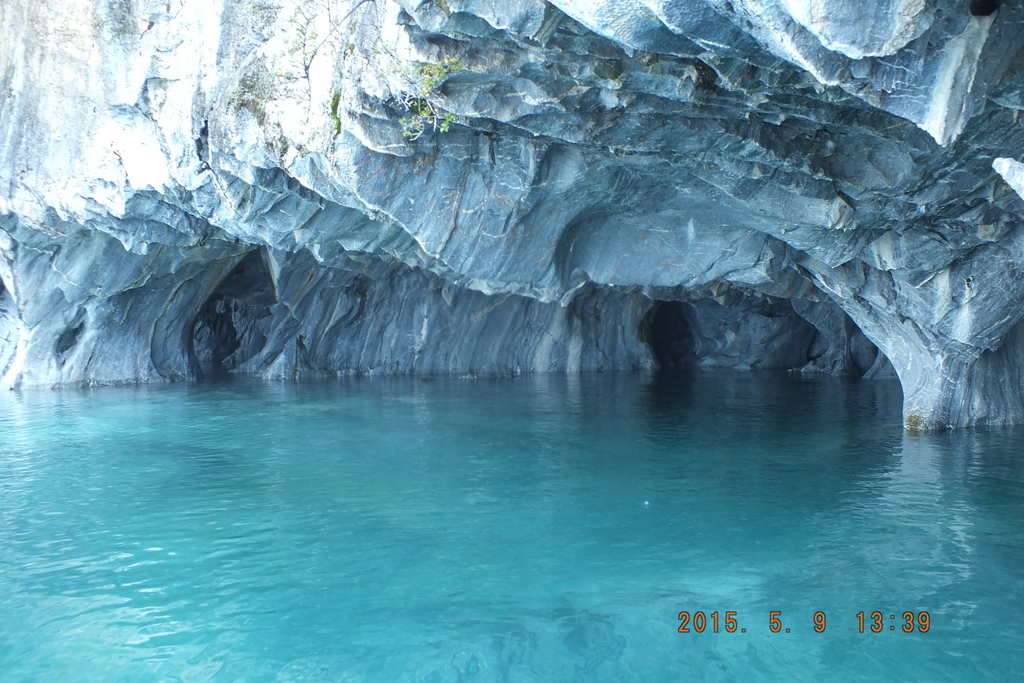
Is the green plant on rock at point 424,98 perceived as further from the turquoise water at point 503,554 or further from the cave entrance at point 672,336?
the cave entrance at point 672,336

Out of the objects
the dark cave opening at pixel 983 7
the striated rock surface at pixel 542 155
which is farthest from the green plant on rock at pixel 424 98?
the dark cave opening at pixel 983 7

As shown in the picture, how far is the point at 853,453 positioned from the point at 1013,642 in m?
7.42

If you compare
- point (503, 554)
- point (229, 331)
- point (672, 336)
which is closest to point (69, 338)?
point (229, 331)

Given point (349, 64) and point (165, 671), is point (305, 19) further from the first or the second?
point (165, 671)

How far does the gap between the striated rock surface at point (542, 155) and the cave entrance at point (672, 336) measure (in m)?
23.3

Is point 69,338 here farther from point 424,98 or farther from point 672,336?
point 672,336

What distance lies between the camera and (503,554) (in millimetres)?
7684

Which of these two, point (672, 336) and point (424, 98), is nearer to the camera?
point (424, 98)

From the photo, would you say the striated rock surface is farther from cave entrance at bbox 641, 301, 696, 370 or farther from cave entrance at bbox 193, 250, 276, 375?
cave entrance at bbox 641, 301, 696, 370

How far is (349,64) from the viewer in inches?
440

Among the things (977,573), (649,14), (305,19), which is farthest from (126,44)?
(977,573)

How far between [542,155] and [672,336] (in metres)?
31.2
